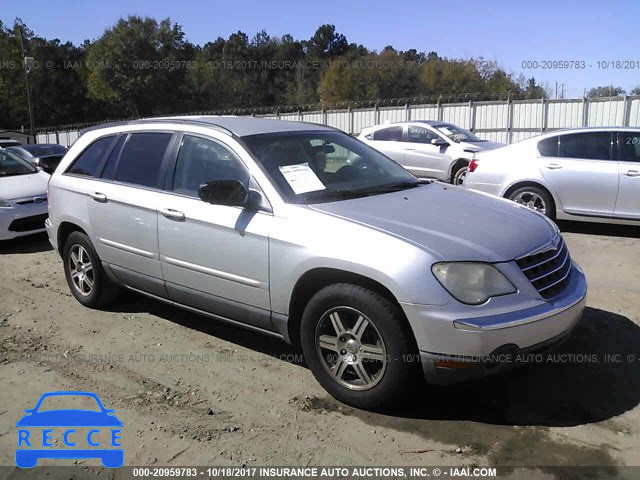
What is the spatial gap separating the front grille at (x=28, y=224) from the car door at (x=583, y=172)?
7.47 m

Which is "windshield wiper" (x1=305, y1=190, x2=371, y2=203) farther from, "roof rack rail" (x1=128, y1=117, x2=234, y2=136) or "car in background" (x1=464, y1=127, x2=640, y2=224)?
"car in background" (x1=464, y1=127, x2=640, y2=224)

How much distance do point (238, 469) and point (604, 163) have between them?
22.7 feet

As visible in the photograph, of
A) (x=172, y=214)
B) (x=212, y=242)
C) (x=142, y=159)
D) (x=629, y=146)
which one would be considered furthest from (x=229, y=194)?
(x=629, y=146)

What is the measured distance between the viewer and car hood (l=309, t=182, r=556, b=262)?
336 centimetres

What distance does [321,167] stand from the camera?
4.38 metres

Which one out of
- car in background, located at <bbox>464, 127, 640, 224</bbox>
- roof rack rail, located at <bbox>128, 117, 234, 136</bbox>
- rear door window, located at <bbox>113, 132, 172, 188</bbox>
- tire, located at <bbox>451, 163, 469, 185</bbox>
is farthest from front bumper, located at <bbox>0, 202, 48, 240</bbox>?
tire, located at <bbox>451, 163, 469, 185</bbox>

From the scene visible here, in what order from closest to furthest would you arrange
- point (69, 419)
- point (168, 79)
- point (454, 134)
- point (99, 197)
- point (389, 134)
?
point (69, 419), point (99, 197), point (454, 134), point (389, 134), point (168, 79)

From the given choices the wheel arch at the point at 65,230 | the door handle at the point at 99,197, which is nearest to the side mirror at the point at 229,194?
the door handle at the point at 99,197

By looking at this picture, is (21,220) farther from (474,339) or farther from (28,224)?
(474,339)

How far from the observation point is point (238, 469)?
10.2 feet

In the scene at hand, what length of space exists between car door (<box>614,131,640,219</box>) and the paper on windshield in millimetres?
5406

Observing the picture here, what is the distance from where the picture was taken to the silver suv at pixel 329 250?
10.7 ft

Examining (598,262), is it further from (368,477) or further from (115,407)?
(115,407)

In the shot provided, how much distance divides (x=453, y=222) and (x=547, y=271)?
64 centimetres
